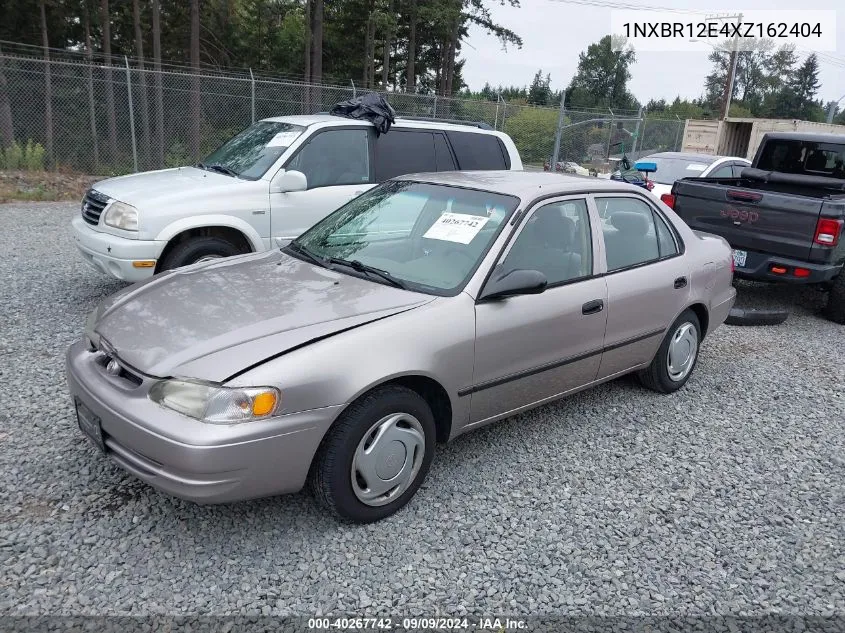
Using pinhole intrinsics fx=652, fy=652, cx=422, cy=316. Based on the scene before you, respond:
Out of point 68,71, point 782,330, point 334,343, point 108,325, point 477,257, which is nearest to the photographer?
point 334,343

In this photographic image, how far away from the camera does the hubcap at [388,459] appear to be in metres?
2.96

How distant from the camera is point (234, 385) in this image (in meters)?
2.60

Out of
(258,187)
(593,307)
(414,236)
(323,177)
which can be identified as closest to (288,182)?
(258,187)

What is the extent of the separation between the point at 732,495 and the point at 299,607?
245cm

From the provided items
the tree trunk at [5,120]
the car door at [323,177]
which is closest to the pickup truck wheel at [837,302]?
the car door at [323,177]

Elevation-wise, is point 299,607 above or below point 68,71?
below

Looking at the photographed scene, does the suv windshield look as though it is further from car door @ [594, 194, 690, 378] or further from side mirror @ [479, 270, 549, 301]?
side mirror @ [479, 270, 549, 301]

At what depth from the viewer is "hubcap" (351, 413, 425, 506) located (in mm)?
2963

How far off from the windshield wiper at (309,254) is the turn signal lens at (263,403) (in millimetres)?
1250

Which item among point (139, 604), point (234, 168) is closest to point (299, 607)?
point (139, 604)

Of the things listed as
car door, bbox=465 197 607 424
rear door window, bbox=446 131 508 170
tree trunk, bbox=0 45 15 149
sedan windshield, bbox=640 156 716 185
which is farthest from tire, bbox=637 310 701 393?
tree trunk, bbox=0 45 15 149

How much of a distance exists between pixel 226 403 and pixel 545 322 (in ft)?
5.97

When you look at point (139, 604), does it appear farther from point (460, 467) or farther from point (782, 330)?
point (782, 330)

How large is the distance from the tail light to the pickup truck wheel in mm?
840
